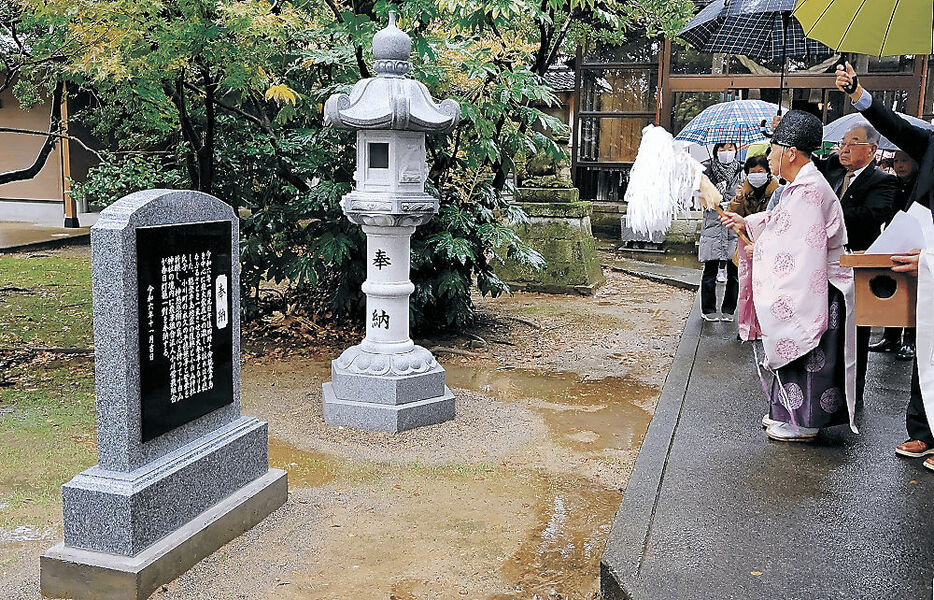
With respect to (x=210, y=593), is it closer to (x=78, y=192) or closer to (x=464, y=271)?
(x=464, y=271)

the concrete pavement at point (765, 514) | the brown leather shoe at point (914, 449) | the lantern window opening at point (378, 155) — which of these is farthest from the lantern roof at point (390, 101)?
the brown leather shoe at point (914, 449)

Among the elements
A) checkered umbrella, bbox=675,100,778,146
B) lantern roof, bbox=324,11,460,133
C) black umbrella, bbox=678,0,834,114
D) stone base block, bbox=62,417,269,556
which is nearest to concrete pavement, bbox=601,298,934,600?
stone base block, bbox=62,417,269,556

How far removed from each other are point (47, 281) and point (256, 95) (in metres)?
5.57

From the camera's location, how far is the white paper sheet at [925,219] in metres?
4.11

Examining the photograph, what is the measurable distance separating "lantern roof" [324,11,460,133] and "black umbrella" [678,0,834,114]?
3.52 meters

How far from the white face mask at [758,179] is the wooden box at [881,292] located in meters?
3.75

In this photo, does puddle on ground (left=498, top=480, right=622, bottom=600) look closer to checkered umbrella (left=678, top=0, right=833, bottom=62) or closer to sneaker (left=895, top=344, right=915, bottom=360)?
sneaker (left=895, top=344, right=915, bottom=360)

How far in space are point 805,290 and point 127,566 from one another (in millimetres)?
3915

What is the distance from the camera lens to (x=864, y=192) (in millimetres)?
6363

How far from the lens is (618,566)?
3596 millimetres

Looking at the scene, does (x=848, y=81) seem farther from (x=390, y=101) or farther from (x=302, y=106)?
(x=302, y=106)

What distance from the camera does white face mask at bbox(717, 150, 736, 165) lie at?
1095cm

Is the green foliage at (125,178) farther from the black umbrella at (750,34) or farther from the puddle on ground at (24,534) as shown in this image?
the black umbrella at (750,34)

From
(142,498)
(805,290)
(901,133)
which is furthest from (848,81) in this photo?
(142,498)
